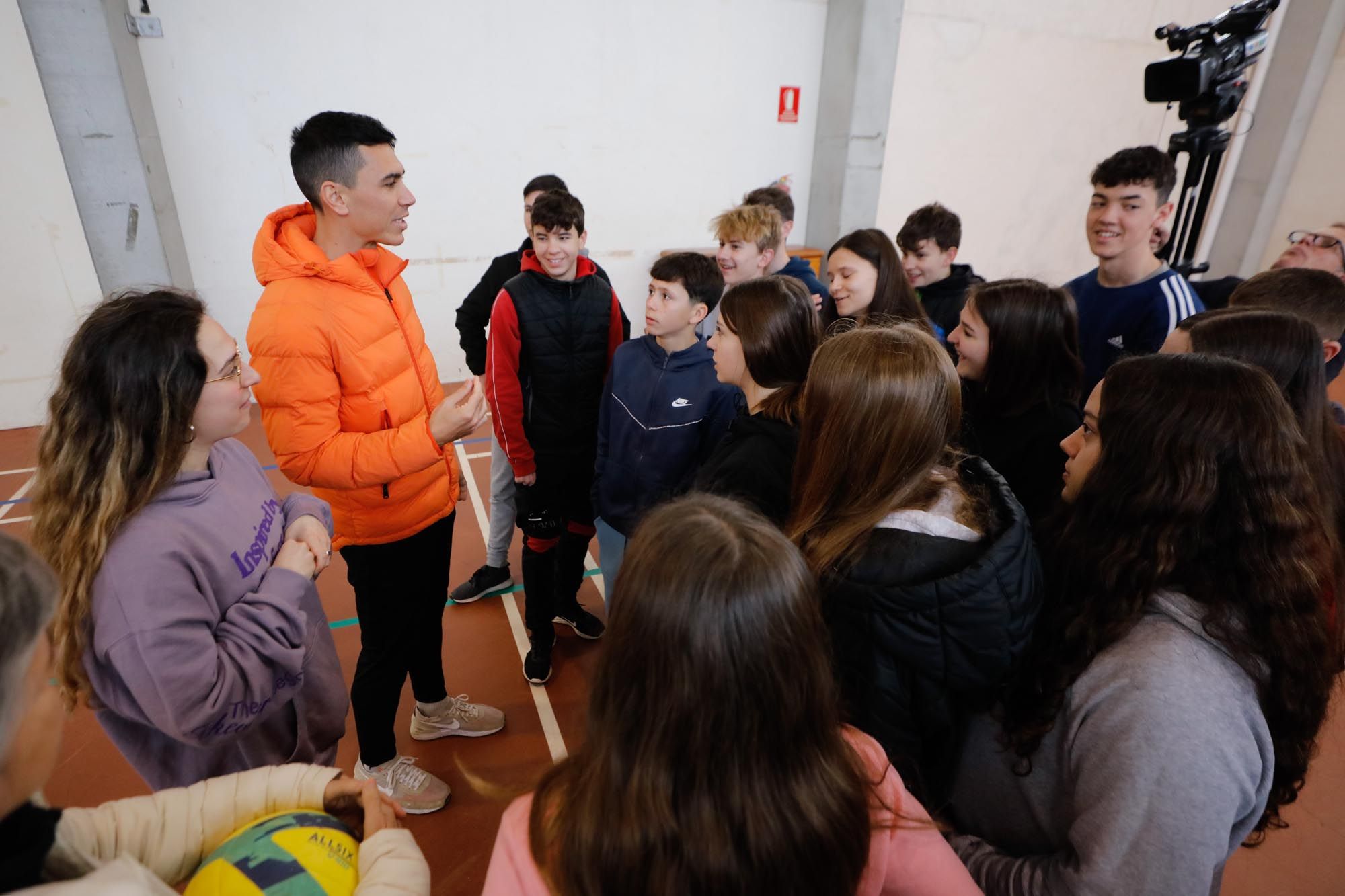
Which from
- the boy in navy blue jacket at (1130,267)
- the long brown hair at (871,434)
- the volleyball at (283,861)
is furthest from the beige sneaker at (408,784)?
the boy in navy blue jacket at (1130,267)

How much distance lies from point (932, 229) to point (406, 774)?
11.2 feet

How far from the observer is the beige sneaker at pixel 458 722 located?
2.43 meters

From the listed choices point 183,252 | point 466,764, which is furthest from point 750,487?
point 183,252

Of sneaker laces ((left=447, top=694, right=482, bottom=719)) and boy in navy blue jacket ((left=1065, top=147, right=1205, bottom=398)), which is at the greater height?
boy in navy blue jacket ((left=1065, top=147, right=1205, bottom=398))

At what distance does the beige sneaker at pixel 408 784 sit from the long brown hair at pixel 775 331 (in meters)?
1.69

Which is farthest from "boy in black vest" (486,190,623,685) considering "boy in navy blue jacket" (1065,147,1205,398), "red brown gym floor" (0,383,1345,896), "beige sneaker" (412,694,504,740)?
"boy in navy blue jacket" (1065,147,1205,398)

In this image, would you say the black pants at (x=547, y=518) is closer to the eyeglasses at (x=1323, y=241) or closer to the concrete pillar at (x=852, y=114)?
the eyeglasses at (x=1323, y=241)

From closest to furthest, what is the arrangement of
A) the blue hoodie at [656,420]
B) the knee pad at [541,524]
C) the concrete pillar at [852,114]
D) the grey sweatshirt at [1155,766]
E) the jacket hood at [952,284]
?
the grey sweatshirt at [1155,766] < the blue hoodie at [656,420] < the knee pad at [541,524] < the jacket hood at [952,284] < the concrete pillar at [852,114]

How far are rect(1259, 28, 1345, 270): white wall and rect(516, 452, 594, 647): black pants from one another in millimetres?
9885

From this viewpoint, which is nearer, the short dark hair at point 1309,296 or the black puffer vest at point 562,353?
the short dark hair at point 1309,296

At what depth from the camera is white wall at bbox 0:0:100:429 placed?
4.16 meters

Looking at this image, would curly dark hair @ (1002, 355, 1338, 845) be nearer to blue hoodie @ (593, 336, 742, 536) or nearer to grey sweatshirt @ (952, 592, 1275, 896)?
grey sweatshirt @ (952, 592, 1275, 896)

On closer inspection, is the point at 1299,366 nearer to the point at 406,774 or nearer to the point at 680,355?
the point at 680,355

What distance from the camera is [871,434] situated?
1.25 m
